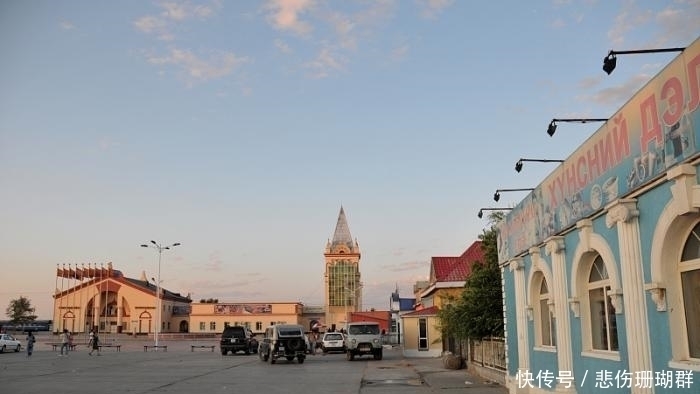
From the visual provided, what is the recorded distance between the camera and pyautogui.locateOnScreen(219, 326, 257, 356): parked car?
4547 centimetres

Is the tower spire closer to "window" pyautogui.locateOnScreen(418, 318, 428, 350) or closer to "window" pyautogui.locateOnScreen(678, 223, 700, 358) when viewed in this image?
"window" pyautogui.locateOnScreen(418, 318, 428, 350)

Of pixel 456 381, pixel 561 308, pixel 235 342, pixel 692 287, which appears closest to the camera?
pixel 692 287

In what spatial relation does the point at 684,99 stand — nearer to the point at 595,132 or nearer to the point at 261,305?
the point at 595,132

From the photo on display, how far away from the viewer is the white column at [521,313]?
15.6 m

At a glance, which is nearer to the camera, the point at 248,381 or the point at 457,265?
the point at 248,381

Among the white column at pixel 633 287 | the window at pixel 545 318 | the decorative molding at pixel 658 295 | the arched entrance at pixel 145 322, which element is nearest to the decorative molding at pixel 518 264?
the window at pixel 545 318

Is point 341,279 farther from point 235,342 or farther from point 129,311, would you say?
point 235,342

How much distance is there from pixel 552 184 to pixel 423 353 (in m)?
28.2

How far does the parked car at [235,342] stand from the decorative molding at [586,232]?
3799cm

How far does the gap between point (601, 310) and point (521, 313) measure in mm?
4747

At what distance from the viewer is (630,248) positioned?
9.05m

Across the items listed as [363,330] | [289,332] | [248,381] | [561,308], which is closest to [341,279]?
[363,330]

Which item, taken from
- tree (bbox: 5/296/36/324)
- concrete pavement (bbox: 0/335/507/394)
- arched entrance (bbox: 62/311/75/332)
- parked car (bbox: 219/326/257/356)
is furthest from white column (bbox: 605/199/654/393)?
tree (bbox: 5/296/36/324)

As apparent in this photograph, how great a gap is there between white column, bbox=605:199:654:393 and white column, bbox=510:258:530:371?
6.35 metres
